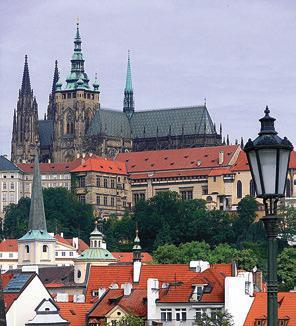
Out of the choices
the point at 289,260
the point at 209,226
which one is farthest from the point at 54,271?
the point at 209,226

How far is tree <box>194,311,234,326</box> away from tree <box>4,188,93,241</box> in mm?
124204

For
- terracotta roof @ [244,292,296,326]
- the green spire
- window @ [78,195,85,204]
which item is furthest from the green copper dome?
window @ [78,195,85,204]

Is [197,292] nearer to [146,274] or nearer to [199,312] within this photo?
[199,312]

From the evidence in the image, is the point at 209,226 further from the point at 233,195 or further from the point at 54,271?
the point at 54,271

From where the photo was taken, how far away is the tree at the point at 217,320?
5266 cm

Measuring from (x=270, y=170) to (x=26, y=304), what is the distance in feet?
176

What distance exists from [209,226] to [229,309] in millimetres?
115765

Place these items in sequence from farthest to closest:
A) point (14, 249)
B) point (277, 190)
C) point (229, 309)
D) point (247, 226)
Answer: point (247, 226) → point (14, 249) → point (229, 309) → point (277, 190)

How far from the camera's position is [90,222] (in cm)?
18462

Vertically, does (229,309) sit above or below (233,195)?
below

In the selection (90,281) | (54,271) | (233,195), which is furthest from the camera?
(233,195)

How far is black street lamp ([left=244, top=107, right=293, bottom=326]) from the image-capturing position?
404 inches

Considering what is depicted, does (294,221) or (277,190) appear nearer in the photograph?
(277,190)

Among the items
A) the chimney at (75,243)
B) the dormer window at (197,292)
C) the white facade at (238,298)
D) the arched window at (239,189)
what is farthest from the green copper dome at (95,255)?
the arched window at (239,189)
